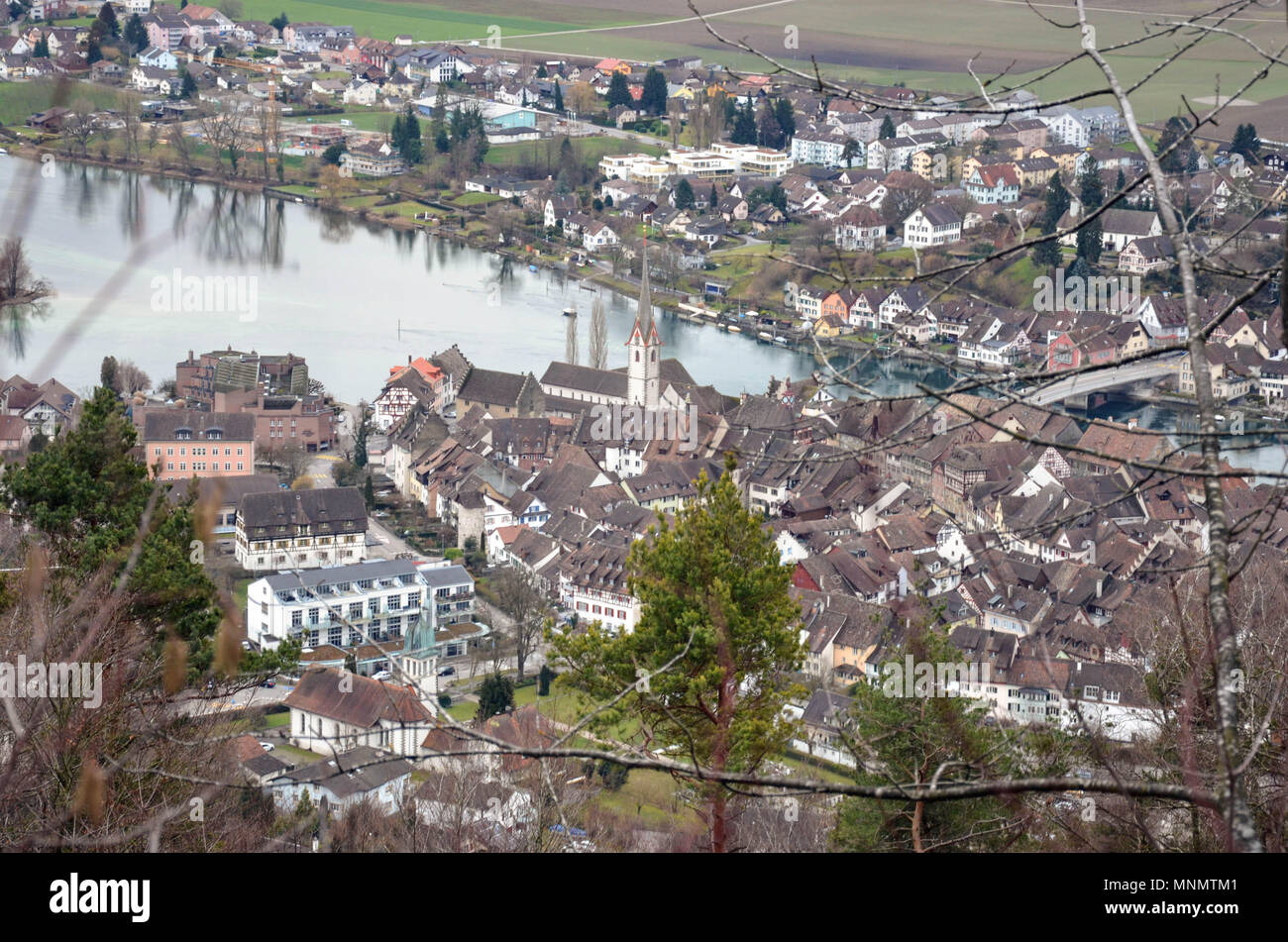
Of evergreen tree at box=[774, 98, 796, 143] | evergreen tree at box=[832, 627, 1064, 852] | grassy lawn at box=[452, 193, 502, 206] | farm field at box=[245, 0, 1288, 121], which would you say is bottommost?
evergreen tree at box=[832, 627, 1064, 852]

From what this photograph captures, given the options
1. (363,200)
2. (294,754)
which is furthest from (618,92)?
(294,754)

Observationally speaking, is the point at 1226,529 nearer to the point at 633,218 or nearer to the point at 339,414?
the point at 339,414

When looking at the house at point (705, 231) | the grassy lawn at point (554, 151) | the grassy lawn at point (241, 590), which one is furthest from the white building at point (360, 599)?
the grassy lawn at point (554, 151)

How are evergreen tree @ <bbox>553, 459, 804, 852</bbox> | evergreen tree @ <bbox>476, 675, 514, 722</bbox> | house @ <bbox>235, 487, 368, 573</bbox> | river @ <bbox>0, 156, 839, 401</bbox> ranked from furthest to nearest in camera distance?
river @ <bbox>0, 156, 839, 401</bbox> < house @ <bbox>235, 487, 368, 573</bbox> < evergreen tree @ <bbox>476, 675, 514, 722</bbox> < evergreen tree @ <bbox>553, 459, 804, 852</bbox>

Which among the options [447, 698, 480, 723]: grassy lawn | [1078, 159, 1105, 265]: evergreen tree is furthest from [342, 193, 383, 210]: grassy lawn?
[447, 698, 480, 723]: grassy lawn

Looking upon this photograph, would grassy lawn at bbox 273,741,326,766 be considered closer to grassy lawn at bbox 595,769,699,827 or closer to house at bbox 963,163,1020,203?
grassy lawn at bbox 595,769,699,827

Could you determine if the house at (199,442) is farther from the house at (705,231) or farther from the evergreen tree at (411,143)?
the evergreen tree at (411,143)
